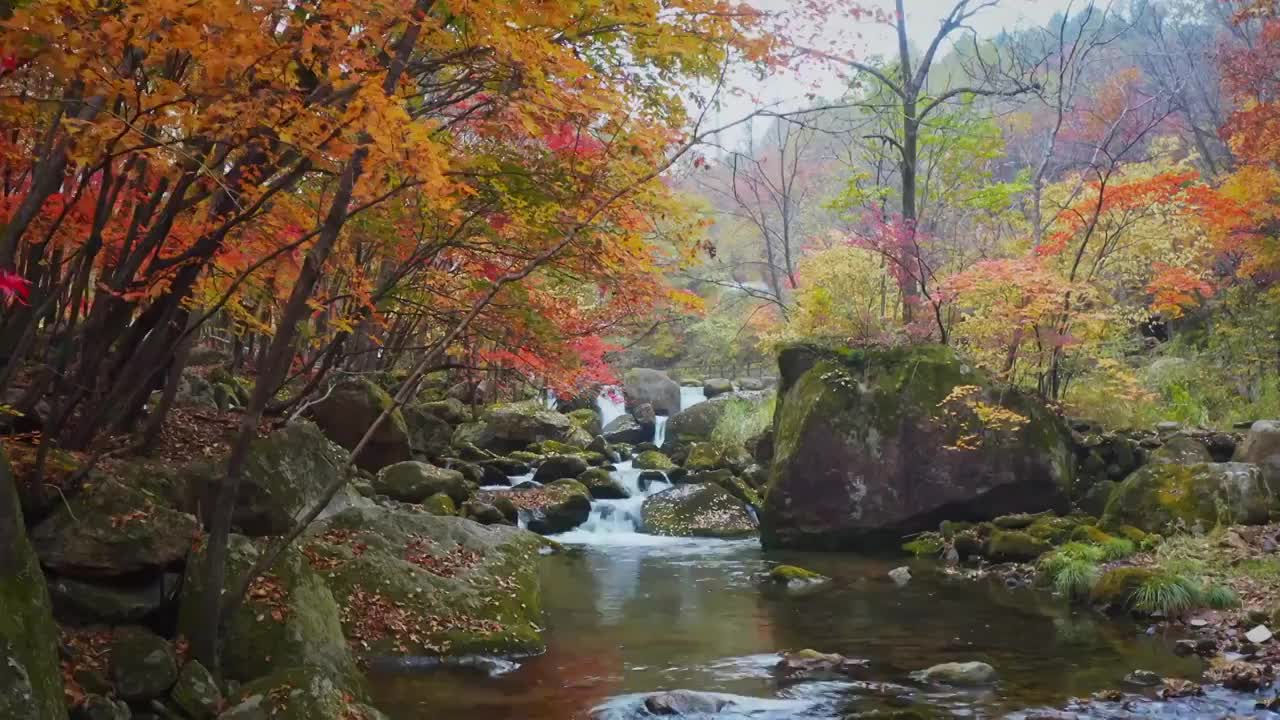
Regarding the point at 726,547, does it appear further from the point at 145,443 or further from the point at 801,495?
the point at 145,443

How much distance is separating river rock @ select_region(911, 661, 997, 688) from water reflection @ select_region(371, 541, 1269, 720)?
6.3 inches

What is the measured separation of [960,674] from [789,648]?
1645 millimetres

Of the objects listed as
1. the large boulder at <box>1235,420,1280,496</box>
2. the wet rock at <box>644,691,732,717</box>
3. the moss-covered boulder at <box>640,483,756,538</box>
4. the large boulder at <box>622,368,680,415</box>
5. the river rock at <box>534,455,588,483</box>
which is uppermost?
the large boulder at <box>622,368,680,415</box>

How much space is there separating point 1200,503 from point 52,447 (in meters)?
11.9

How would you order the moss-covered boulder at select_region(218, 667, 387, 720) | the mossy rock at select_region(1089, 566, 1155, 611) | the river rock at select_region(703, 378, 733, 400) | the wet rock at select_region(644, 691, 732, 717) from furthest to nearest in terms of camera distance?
1. the river rock at select_region(703, 378, 733, 400)
2. the mossy rock at select_region(1089, 566, 1155, 611)
3. the wet rock at select_region(644, 691, 732, 717)
4. the moss-covered boulder at select_region(218, 667, 387, 720)

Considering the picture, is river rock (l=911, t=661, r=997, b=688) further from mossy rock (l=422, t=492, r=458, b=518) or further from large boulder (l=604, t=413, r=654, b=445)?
large boulder (l=604, t=413, r=654, b=445)

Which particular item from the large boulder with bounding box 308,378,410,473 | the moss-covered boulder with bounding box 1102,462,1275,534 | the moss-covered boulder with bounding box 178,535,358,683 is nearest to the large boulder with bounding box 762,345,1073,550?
the moss-covered boulder with bounding box 1102,462,1275,534

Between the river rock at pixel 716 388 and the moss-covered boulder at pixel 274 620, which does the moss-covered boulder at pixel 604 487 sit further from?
the river rock at pixel 716 388

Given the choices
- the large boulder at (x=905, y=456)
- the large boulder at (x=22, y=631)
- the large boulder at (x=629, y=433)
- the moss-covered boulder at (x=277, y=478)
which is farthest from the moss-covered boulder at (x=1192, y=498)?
the large boulder at (x=629, y=433)

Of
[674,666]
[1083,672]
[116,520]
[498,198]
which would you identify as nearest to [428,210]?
[498,198]

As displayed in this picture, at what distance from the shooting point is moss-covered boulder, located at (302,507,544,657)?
7352 millimetres

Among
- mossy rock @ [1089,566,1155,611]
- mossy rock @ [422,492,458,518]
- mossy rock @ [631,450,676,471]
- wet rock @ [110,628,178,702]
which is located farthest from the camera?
mossy rock @ [631,450,676,471]

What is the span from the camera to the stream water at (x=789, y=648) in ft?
21.2

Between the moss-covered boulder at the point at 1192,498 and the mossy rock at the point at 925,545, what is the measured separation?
218 centimetres
